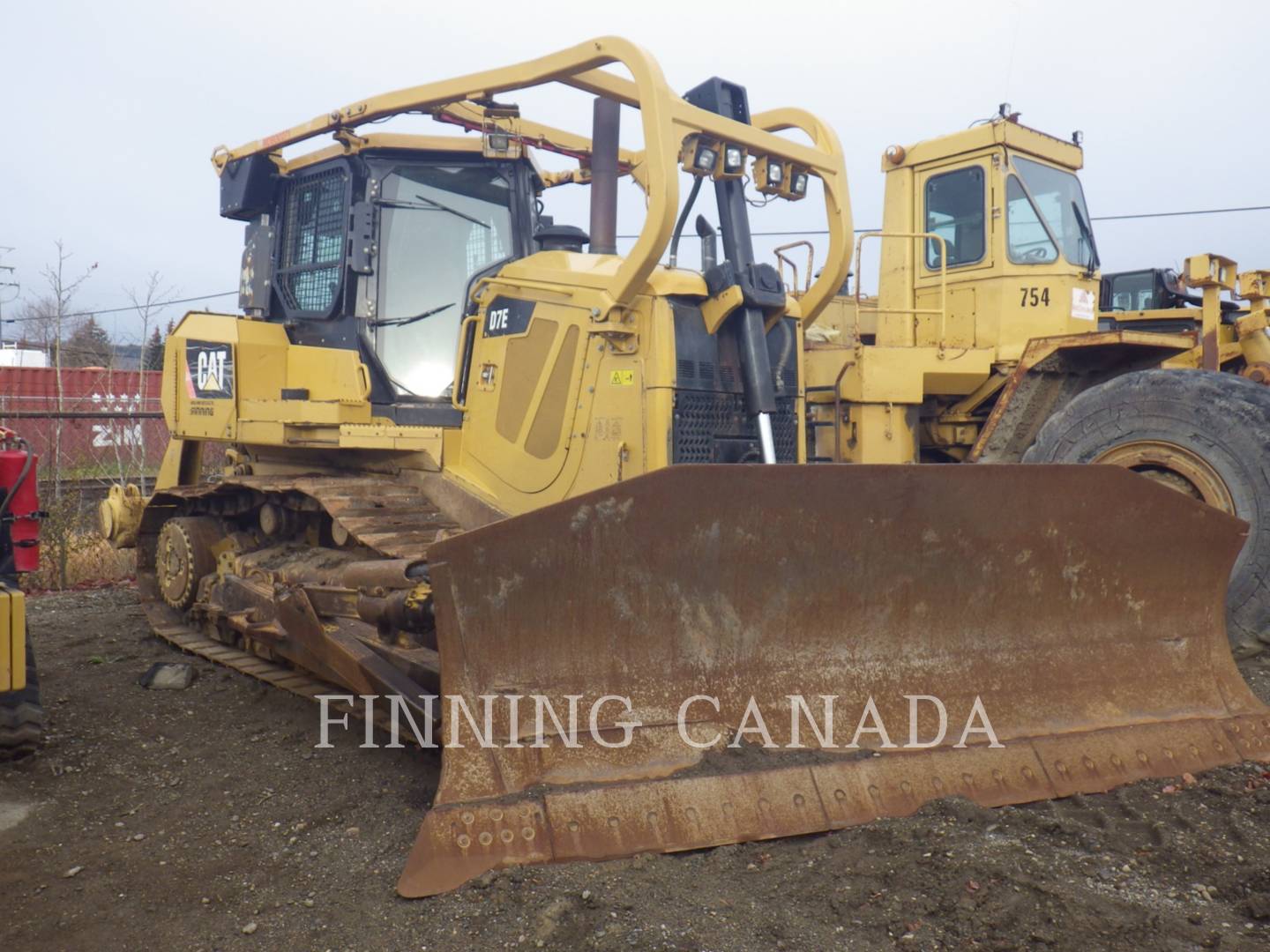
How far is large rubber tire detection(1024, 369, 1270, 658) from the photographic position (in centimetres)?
496

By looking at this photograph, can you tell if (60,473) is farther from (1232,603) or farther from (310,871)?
(1232,603)

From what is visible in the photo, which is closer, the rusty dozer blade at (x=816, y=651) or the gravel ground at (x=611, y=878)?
the gravel ground at (x=611, y=878)

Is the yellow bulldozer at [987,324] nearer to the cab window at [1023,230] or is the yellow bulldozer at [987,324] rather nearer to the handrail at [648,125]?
the cab window at [1023,230]

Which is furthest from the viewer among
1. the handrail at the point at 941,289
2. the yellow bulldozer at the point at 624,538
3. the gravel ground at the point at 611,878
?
the handrail at the point at 941,289

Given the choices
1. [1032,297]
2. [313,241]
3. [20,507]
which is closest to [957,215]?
[1032,297]

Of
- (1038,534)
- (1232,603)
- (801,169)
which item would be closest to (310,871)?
(1038,534)

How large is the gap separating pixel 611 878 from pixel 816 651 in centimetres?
111

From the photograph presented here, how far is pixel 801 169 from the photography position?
16.5 ft

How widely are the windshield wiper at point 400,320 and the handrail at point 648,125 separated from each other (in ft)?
3.28

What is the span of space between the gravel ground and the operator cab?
228 centimetres

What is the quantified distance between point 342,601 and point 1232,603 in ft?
13.7

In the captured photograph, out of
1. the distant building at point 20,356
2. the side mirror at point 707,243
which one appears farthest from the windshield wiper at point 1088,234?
the distant building at point 20,356

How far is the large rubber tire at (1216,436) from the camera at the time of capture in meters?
4.96

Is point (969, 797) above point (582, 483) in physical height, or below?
below
